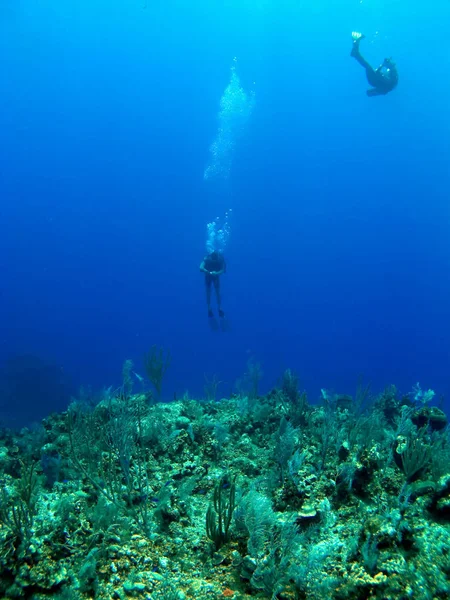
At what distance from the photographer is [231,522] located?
405 centimetres

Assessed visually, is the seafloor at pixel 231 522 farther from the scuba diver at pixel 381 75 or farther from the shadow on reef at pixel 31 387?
the shadow on reef at pixel 31 387

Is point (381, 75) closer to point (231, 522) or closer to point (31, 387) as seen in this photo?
point (231, 522)

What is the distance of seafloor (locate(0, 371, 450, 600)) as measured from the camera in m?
3.01

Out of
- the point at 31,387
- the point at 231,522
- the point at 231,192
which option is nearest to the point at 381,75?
the point at 231,522

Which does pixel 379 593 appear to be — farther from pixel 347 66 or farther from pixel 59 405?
pixel 347 66

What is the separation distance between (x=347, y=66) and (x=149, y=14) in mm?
73003

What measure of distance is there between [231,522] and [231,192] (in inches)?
5550

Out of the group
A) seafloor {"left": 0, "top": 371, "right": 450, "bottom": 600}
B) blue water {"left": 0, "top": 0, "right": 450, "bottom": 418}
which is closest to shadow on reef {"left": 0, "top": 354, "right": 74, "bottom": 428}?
seafloor {"left": 0, "top": 371, "right": 450, "bottom": 600}

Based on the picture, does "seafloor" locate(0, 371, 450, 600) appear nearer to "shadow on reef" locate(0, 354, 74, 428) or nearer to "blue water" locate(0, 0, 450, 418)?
"shadow on reef" locate(0, 354, 74, 428)

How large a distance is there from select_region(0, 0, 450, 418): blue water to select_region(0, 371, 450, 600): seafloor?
68.1 meters

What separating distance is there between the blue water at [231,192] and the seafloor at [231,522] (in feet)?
223

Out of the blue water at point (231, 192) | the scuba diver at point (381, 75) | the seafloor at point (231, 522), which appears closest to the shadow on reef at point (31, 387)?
the seafloor at point (231, 522)

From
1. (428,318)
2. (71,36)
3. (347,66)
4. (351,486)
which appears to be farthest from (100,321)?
(347,66)

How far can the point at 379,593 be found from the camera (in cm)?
262
